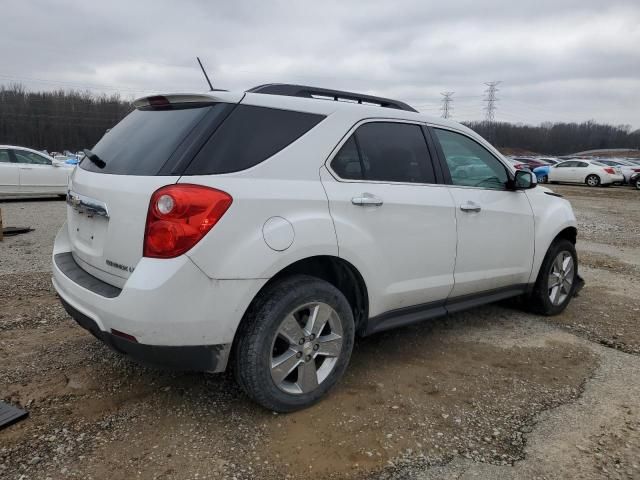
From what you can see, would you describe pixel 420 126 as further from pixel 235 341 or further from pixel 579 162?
pixel 579 162

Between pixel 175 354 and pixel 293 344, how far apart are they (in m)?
0.63

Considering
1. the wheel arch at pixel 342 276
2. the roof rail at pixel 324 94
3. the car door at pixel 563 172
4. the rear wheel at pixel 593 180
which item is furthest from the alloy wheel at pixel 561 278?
the car door at pixel 563 172

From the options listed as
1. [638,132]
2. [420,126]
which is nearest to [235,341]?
[420,126]

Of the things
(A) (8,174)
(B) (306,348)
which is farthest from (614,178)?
(B) (306,348)

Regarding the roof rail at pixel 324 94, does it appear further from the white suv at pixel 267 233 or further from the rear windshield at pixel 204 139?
the rear windshield at pixel 204 139

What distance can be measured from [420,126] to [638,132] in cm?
11558

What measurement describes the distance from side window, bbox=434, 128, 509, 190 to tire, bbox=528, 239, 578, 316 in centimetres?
96

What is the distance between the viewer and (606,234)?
10.2m

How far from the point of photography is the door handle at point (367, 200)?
115 inches

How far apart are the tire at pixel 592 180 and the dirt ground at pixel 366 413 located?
85.8ft

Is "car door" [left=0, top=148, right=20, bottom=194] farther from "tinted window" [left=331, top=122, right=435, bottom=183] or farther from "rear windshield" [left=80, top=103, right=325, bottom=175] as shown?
"tinted window" [left=331, top=122, right=435, bottom=183]

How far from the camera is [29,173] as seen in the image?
43.6ft

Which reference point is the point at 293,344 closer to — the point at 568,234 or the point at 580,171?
the point at 568,234

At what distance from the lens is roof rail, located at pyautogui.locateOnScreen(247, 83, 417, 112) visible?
3.12 metres
